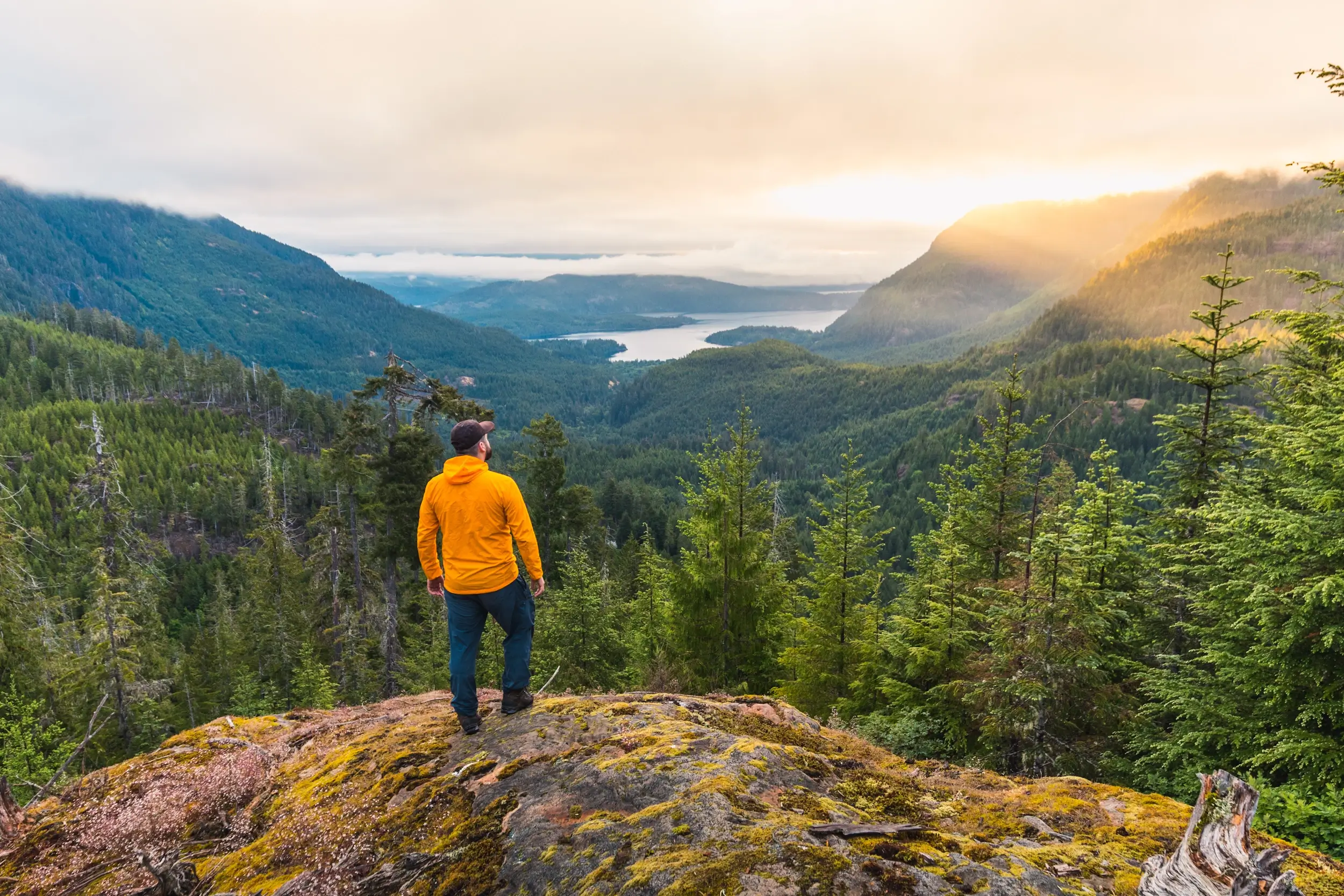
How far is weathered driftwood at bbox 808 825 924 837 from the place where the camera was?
4051mm

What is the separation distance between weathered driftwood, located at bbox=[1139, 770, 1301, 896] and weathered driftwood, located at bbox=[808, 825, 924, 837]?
1267 millimetres

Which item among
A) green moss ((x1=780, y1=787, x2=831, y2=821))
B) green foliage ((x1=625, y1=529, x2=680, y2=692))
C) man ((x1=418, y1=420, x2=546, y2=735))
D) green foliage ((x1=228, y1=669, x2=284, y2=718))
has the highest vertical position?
man ((x1=418, y1=420, x2=546, y2=735))

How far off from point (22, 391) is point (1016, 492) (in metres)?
184

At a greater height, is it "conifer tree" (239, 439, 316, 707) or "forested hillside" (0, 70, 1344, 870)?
"forested hillside" (0, 70, 1344, 870)

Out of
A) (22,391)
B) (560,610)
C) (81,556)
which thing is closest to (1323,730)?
(560,610)

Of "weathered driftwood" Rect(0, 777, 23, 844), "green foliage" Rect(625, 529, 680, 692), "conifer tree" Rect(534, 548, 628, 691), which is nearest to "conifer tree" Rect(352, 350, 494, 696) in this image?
"conifer tree" Rect(534, 548, 628, 691)

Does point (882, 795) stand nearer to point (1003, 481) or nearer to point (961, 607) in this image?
point (961, 607)

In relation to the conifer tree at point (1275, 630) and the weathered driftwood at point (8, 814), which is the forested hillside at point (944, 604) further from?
the weathered driftwood at point (8, 814)

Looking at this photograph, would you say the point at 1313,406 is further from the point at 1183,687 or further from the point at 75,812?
the point at 75,812

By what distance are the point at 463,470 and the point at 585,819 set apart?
299cm

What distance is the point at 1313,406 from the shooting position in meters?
8.41

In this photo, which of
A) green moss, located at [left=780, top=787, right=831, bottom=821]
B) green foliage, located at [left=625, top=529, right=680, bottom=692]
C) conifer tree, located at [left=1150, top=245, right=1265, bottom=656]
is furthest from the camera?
green foliage, located at [left=625, top=529, right=680, bottom=692]

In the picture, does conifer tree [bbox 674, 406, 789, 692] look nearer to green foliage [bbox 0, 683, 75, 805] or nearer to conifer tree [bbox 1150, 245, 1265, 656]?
conifer tree [bbox 1150, 245, 1265, 656]

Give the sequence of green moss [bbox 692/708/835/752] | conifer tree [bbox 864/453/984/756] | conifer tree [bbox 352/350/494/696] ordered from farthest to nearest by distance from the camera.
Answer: conifer tree [bbox 352/350/494/696], conifer tree [bbox 864/453/984/756], green moss [bbox 692/708/835/752]
